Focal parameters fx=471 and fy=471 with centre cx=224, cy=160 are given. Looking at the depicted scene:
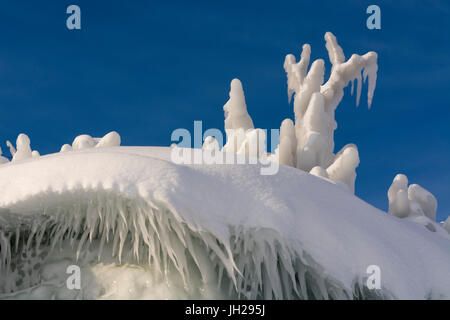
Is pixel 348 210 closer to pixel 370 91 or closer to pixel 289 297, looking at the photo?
pixel 289 297

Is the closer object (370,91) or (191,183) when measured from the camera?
(191,183)

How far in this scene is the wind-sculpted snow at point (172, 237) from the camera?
367 centimetres

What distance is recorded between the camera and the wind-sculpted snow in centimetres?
367

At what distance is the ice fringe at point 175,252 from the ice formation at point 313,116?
2.84 m

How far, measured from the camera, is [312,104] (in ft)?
27.8

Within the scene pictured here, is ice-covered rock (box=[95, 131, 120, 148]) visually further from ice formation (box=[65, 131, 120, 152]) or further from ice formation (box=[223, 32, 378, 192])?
ice formation (box=[223, 32, 378, 192])

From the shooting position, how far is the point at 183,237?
3771 millimetres

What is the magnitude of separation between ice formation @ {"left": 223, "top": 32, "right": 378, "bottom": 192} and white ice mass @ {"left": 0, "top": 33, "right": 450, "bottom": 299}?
2480mm

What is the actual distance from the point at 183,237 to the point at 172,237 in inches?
3.7

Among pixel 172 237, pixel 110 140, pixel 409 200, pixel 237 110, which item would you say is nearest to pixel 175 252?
pixel 172 237

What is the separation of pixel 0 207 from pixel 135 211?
1132mm

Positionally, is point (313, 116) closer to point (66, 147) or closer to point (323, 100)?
point (323, 100)

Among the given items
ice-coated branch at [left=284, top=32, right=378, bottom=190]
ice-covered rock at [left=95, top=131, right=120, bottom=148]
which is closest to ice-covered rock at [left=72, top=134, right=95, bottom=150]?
ice-covered rock at [left=95, top=131, right=120, bottom=148]

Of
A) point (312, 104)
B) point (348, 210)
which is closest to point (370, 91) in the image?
point (312, 104)
